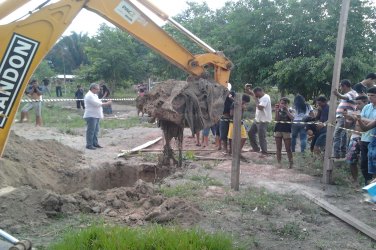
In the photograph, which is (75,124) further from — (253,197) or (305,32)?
(253,197)

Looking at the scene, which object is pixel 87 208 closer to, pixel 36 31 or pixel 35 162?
pixel 36 31

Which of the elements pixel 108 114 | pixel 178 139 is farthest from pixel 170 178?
pixel 108 114

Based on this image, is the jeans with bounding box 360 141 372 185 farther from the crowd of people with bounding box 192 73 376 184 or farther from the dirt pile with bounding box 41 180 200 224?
the dirt pile with bounding box 41 180 200 224

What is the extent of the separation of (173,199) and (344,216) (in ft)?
7.96

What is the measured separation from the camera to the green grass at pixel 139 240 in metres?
4.27

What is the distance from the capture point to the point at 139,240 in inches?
172

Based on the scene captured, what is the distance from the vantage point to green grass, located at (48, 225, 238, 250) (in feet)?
14.0

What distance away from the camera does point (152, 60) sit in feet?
79.4

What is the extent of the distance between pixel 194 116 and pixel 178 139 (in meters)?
1.39

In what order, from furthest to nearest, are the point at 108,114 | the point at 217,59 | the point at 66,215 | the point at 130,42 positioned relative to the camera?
1. the point at 130,42
2. the point at 108,114
3. the point at 217,59
4. the point at 66,215

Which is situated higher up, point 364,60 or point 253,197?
point 364,60

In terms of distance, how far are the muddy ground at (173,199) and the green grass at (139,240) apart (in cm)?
50

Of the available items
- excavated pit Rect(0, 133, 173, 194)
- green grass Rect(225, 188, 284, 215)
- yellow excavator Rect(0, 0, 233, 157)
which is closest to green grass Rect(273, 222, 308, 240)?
green grass Rect(225, 188, 284, 215)

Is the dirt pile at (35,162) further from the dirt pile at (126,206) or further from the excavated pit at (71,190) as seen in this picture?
the dirt pile at (126,206)
